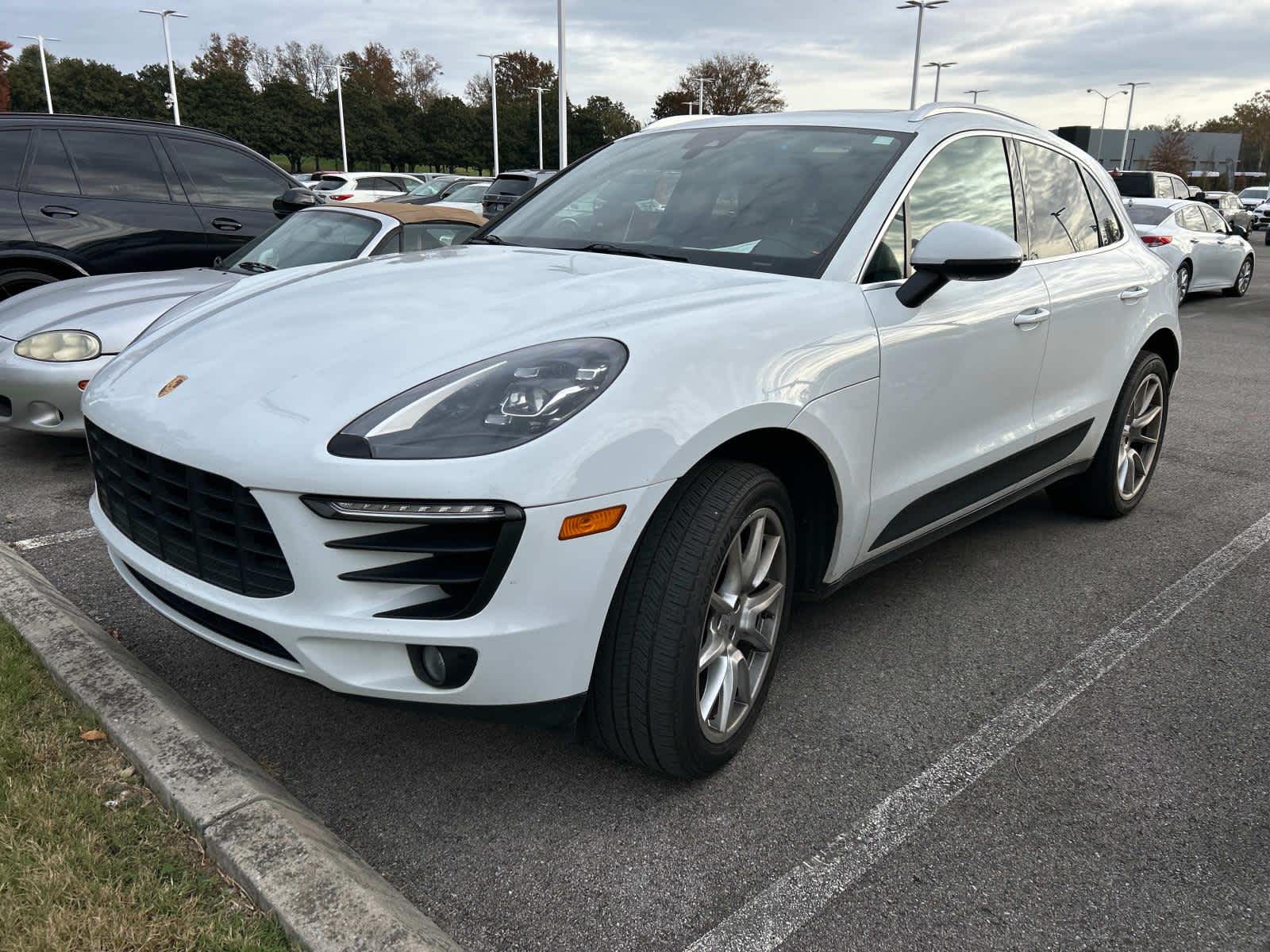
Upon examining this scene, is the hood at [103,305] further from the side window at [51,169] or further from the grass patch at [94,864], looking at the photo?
the grass patch at [94,864]

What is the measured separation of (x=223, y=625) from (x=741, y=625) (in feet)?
4.08

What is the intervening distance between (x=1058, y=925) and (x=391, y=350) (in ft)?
6.25

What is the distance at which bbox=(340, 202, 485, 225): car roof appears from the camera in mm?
6109

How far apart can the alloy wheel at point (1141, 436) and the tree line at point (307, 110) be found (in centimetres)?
5057

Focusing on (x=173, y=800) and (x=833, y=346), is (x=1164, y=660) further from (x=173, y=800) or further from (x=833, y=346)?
(x=173, y=800)

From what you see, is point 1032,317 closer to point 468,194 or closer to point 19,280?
point 19,280

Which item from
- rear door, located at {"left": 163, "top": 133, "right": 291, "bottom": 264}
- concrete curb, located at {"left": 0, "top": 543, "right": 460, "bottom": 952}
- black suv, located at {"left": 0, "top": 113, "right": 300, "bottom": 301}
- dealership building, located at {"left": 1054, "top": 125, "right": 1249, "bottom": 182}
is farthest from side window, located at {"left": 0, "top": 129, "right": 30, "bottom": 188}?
dealership building, located at {"left": 1054, "top": 125, "right": 1249, "bottom": 182}

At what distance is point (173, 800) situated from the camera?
224 cm

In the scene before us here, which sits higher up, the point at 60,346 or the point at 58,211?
the point at 58,211

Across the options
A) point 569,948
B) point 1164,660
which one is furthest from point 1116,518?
point 569,948

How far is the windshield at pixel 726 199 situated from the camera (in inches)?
122

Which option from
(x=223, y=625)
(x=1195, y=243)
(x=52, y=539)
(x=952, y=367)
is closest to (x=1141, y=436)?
(x=952, y=367)

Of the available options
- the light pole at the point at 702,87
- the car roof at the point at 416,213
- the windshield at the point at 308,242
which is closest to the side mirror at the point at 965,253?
the windshield at the point at 308,242

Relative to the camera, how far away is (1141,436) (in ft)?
15.8
